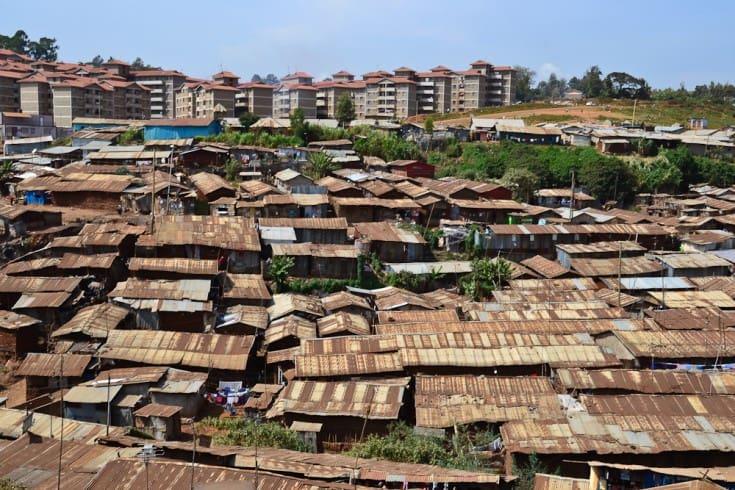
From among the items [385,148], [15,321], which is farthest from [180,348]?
[385,148]

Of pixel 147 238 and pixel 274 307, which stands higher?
pixel 147 238

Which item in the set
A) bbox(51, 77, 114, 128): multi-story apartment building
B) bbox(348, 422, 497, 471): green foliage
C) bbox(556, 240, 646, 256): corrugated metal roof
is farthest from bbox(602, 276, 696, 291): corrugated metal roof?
bbox(51, 77, 114, 128): multi-story apartment building

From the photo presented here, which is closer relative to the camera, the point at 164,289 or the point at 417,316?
the point at 164,289

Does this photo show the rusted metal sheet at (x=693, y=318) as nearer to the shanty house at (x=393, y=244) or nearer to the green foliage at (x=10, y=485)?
the shanty house at (x=393, y=244)

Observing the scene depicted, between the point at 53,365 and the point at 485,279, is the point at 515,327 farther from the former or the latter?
the point at 53,365

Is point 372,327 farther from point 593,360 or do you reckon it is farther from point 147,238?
point 147,238

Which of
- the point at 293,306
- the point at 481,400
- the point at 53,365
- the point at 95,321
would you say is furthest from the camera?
the point at 293,306

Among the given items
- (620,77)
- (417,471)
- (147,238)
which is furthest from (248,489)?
(620,77)

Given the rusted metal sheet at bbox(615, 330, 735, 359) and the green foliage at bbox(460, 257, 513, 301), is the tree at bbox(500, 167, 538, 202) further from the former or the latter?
the rusted metal sheet at bbox(615, 330, 735, 359)
